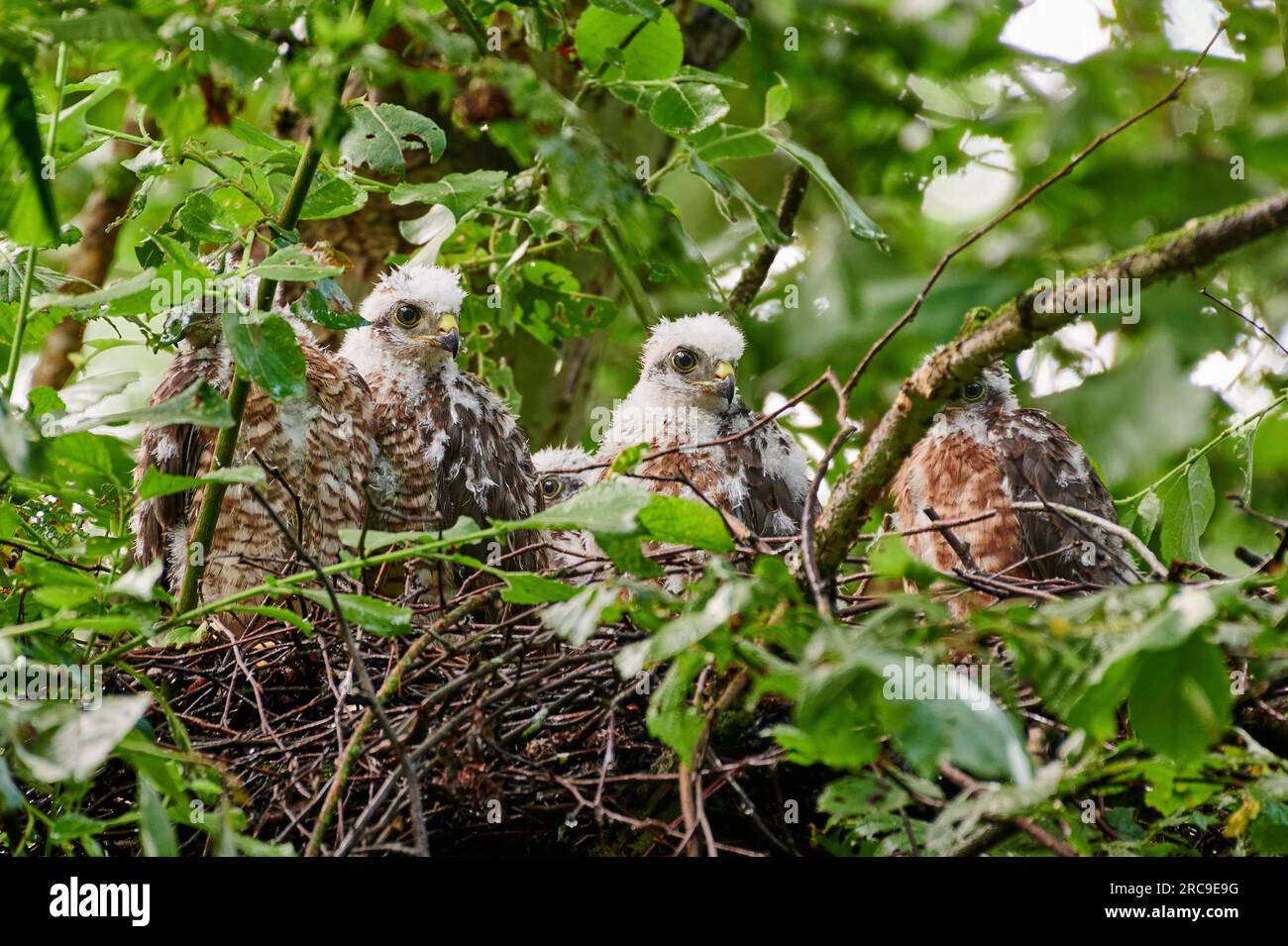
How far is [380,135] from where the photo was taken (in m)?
3.03

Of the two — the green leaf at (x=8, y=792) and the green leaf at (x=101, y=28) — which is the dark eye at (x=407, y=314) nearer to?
the green leaf at (x=101, y=28)

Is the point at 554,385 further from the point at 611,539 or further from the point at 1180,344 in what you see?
the point at 611,539

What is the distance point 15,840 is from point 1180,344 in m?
4.48

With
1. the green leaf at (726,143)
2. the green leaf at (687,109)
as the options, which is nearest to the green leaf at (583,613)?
the green leaf at (687,109)

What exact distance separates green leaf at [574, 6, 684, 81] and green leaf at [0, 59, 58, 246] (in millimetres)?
1915

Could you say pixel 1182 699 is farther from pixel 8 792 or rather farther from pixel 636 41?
pixel 636 41

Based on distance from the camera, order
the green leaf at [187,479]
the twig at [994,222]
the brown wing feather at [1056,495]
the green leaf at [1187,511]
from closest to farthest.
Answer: the green leaf at [187,479], the twig at [994,222], the green leaf at [1187,511], the brown wing feather at [1056,495]

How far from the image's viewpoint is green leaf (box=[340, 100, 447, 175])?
2994 mm

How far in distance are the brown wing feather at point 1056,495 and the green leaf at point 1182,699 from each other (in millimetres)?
2367

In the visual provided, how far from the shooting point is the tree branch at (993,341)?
185 cm

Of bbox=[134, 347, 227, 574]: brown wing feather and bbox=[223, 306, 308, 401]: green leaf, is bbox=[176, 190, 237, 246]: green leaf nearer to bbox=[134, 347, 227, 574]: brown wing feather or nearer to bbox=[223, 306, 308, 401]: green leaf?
bbox=[223, 306, 308, 401]: green leaf

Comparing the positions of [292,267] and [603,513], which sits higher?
[292,267]

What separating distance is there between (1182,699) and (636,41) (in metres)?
2.53

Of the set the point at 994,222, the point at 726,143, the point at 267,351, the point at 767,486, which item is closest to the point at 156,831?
the point at 267,351
